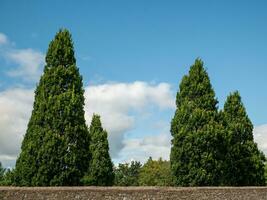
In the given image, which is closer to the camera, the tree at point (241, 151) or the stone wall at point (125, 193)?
the stone wall at point (125, 193)

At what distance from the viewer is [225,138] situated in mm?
33250

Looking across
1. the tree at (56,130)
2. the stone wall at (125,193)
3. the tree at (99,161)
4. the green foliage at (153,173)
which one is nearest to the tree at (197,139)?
the stone wall at (125,193)

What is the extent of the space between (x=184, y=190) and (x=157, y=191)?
165 cm

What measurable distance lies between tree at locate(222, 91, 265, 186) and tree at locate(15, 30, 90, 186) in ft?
47.0

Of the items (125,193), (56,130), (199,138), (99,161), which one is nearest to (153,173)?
(99,161)

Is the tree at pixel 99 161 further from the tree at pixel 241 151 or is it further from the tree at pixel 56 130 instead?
the tree at pixel 56 130

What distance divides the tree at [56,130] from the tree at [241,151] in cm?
1433

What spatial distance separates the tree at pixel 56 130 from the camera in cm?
2559

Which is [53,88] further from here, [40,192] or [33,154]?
[40,192]

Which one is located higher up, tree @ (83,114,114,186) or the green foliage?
the green foliage

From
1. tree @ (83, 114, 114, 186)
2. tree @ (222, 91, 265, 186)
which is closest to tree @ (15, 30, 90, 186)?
tree @ (222, 91, 265, 186)

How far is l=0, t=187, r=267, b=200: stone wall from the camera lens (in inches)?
757

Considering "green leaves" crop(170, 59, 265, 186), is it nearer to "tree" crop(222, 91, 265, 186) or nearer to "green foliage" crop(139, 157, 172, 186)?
"tree" crop(222, 91, 265, 186)

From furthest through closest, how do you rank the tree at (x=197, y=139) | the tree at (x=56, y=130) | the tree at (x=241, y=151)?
the tree at (x=241, y=151)
the tree at (x=197, y=139)
the tree at (x=56, y=130)
